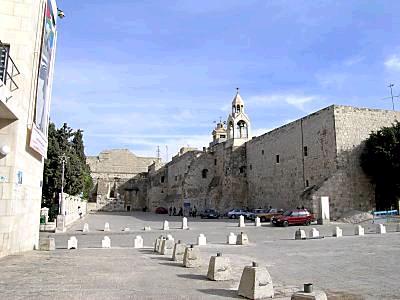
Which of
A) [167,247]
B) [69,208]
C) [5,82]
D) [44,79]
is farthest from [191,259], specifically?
[69,208]

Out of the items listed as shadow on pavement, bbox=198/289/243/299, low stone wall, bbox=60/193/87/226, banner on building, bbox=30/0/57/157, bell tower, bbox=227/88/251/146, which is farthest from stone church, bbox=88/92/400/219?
shadow on pavement, bbox=198/289/243/299

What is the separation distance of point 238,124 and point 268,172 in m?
9.88

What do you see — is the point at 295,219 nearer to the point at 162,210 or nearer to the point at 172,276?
the point at 172,276

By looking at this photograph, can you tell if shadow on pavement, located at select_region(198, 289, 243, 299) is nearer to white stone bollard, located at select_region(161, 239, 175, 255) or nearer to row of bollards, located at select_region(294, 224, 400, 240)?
white stone bollard, located at select_region(161, 239, 175, 255)

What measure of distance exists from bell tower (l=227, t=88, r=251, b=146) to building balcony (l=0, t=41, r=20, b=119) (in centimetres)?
3745

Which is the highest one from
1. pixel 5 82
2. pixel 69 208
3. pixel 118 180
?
pixel 118 180

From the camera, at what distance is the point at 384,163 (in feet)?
90.1

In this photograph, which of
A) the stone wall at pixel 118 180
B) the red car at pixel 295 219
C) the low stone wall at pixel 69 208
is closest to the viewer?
the low stone wall at pixel 69 208

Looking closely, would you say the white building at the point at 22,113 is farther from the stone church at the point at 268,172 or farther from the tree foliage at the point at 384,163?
the tree foliage at the point at 384,163

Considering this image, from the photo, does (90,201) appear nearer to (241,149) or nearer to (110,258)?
(241,149)

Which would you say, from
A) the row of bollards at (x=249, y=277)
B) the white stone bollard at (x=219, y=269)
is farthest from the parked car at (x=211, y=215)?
the white stone bollard at (x=219, y=269)

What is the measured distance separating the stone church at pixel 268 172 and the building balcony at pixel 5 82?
2387 centimetres

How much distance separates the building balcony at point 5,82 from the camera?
8.06 metres

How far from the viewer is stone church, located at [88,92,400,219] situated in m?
29.0
